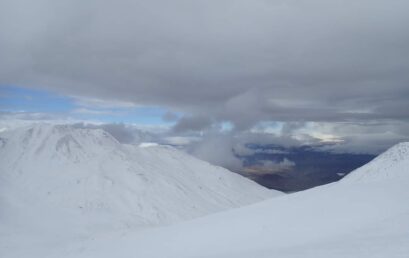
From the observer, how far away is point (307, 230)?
43844mm

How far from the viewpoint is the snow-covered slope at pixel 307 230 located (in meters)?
30.1

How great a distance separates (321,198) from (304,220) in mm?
9374

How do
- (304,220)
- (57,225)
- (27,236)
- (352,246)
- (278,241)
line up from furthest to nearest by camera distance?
(57,225) → (27,236) → (304,220) → (278,241) → (352,246)

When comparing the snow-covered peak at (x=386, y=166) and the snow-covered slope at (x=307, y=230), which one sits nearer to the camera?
the snow-covered slope at (x=307, y=230)

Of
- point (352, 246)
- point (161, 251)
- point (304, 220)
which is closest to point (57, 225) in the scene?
point (161, 251)

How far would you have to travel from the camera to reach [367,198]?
5059cm

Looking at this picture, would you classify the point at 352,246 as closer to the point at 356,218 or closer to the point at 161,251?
the point at 356,218

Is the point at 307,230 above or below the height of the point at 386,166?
below

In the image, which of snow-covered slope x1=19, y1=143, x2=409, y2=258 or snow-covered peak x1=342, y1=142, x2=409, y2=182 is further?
snow-covered peak x1=342, y1=142, x2=409, y2=182

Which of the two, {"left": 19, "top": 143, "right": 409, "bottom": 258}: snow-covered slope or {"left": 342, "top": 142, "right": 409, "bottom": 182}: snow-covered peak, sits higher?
{"left": 342, "top": 142, "right": 409, "bottom": 182}: snow-covered peak

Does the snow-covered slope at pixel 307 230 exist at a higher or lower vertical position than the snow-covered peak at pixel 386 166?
lower

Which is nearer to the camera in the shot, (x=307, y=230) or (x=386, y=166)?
(x=307, y=230)

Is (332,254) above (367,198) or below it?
below

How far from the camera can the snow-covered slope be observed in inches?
1186
